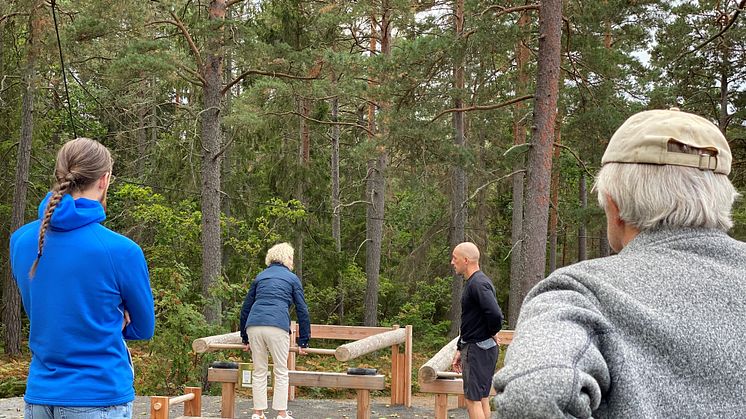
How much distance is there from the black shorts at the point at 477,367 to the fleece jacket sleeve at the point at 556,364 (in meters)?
5.86

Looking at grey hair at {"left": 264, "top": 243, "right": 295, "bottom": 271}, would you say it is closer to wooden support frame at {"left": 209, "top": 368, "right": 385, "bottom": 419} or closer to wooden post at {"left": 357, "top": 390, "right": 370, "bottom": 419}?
wooden support frame at {"left": 209, "top": 368, "right": 385, "bottom": 419}

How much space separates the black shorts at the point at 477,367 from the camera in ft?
22.7

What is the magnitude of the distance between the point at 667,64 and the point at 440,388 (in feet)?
32.9

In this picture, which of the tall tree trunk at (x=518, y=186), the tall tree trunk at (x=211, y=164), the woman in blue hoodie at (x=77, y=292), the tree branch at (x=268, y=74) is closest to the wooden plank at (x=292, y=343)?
→ the tall tree trunk at (x=211, y=164)

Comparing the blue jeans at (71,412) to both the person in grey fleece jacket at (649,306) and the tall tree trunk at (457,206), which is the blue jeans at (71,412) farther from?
the tall tree trunk at (457,206)

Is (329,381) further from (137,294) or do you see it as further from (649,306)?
(649,306)

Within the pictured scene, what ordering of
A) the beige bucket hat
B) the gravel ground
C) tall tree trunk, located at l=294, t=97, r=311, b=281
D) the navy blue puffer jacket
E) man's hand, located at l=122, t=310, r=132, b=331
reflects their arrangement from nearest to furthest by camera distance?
the beige bucket hat, man's hand, located at l=122, t=310, r=132, b=331, the navy blue puffer jacket, the gravel ground, tall tree trunk, located at l=294, t=97, r=311, b=281

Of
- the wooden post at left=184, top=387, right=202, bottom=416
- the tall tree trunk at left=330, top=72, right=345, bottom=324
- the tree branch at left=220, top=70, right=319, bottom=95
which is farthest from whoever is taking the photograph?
the tall tree trunk at left=330, top=72, right=345, bottom=324

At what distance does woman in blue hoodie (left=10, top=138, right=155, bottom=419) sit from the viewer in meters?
2.76

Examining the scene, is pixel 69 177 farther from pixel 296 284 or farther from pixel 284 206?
pixel 284 206

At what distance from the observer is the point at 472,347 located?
22.8 feet

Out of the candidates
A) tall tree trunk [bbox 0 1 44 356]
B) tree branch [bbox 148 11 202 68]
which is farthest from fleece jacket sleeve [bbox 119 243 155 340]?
tall tree trunk [bbox 0 1 44 356]

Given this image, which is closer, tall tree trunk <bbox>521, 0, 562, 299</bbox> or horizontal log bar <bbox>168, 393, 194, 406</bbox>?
horizontal log bar <bbox>168, 393, 194, 406</bbox>

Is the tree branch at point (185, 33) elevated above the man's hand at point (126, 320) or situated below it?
above
